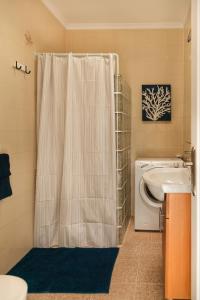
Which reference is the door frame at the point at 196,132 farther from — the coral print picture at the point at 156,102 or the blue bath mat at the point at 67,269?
the coral print picture at the point at 156,102

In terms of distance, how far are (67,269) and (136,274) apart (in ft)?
1.90

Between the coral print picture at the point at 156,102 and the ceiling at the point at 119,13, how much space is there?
0.80m

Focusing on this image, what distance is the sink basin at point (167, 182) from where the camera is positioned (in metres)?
2.00

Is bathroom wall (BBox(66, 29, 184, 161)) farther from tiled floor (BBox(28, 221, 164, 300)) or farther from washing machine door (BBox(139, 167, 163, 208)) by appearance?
tiled floor (BBox(28, 221, 164, 300))

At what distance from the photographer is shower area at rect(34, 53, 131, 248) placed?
10.4ft

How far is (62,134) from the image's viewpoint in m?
3.21

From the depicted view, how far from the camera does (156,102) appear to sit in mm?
4254

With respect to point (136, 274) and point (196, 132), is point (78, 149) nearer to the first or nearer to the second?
point (136, 274)

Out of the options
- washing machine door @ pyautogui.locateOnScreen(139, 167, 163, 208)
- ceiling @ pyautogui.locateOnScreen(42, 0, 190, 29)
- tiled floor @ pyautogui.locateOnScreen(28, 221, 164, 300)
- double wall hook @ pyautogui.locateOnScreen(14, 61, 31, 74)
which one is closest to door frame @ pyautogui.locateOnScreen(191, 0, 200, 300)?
tiled floor @ pyautogui.locateOnScreen(28, 221, 164, 300)

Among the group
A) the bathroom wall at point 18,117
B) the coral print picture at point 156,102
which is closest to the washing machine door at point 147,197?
the coral print picture at point 156,102

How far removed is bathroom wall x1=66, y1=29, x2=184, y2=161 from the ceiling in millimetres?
101

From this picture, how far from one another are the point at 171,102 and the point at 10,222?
2.59m

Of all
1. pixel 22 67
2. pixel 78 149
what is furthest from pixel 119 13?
pixel 78 149

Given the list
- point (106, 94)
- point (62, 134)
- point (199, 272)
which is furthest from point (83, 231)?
point (199, 272)
